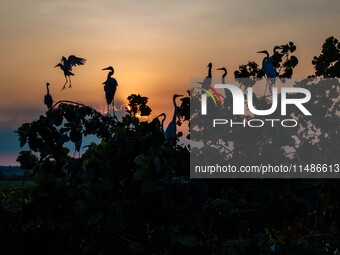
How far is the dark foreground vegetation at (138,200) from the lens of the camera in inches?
226

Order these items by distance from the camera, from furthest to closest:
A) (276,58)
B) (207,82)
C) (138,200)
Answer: (276,58) < (207,82) < (138,200)

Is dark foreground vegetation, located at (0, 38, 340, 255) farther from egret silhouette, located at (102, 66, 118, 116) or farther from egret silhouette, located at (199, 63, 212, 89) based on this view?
egret silhouette, located at (102, 66, 118, 116)

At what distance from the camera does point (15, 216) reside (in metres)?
8.23

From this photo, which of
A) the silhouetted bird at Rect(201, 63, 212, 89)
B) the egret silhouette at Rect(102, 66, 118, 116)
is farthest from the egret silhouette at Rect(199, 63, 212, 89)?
the egret silhouette at Rect(102, 66, 118, 116)

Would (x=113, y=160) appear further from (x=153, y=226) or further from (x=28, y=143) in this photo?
(x=28, y=143)

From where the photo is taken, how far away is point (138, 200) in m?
6.68

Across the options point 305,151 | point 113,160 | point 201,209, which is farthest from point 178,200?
point 305,151

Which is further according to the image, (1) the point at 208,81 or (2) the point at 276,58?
(2) the point at 276,58

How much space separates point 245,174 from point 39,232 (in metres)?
2.74

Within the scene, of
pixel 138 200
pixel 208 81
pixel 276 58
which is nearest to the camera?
pixel 138 200

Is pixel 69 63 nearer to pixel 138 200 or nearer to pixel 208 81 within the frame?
pixel 208 81

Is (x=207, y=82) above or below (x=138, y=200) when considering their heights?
above

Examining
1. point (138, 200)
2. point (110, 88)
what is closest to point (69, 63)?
point (110, 88)

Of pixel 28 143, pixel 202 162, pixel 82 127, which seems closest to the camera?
pixel 202 162
